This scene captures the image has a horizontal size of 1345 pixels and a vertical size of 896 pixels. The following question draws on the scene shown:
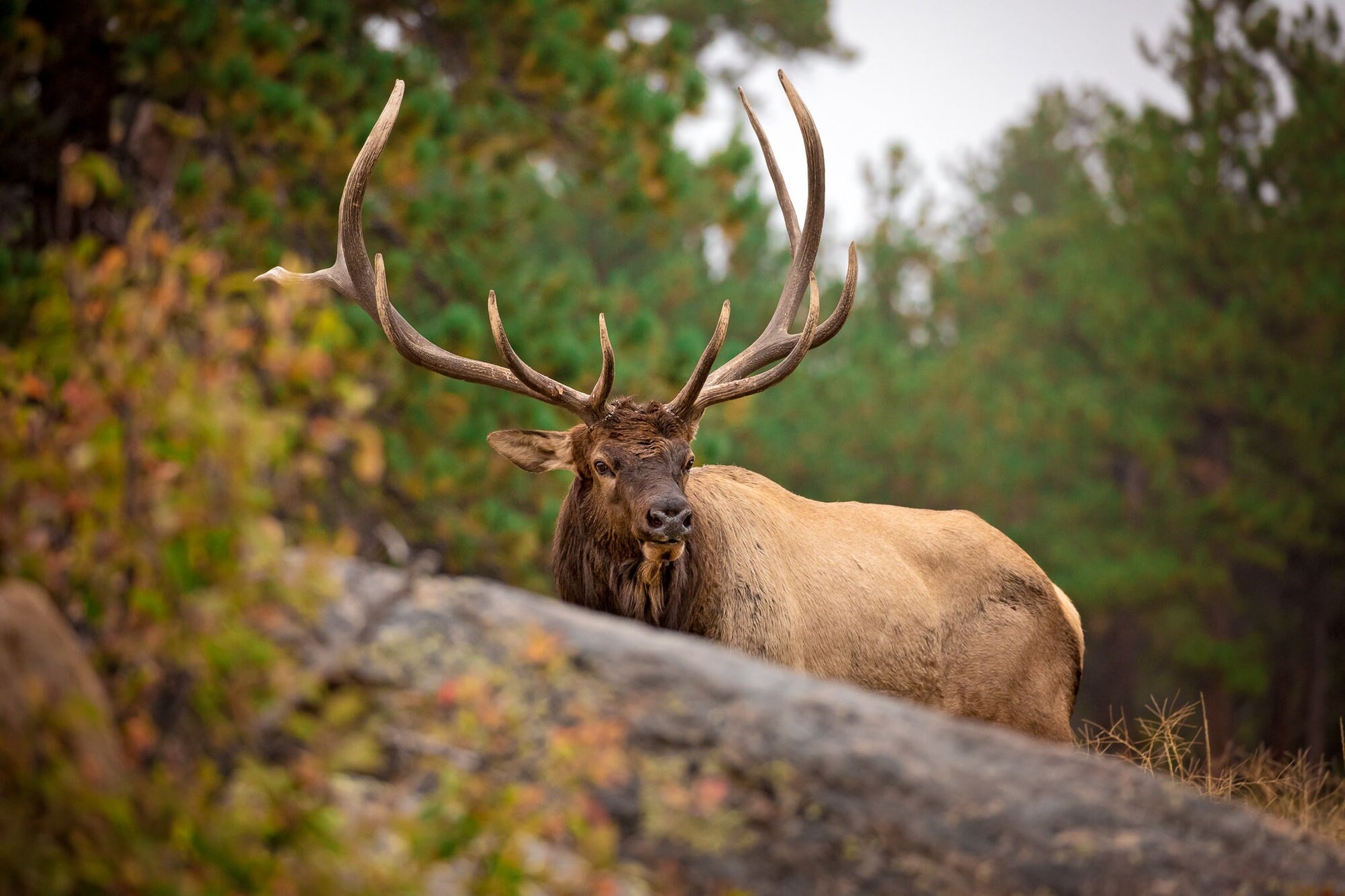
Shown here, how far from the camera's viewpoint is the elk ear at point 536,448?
5441 millimetres

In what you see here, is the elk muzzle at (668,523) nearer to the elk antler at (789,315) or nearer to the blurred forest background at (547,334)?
the elk antler at (789,315)

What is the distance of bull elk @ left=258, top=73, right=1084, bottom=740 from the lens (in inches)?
196

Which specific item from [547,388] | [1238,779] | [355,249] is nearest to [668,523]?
[547,388]

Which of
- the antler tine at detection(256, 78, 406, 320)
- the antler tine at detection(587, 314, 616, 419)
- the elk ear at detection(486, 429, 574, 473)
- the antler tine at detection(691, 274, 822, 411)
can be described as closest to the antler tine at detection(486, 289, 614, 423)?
the antler tine at detection(587, 314, 616, 419)

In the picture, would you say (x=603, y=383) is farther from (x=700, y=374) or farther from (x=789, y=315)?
(x=789, y=315)

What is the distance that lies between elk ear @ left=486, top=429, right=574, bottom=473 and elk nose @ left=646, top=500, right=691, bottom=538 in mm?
904

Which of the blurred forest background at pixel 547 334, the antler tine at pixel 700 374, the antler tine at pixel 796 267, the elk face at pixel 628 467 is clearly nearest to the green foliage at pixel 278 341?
the blurred forest background at pixel 547 334

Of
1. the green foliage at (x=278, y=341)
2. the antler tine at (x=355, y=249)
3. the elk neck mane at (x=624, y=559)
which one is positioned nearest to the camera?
the green foliage at (x=278, y=341)

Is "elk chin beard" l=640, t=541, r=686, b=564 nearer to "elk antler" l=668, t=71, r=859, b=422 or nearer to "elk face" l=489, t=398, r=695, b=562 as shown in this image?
"elk face" l=489, t=398, r=695, b=562

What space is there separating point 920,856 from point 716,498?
2995 millimetres

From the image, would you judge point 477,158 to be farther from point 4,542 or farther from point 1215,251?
point 1215,251

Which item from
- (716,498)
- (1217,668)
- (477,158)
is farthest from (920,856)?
(1217,668)

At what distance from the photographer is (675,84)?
10469 millimetres

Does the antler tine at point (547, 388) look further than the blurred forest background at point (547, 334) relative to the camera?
Yes
